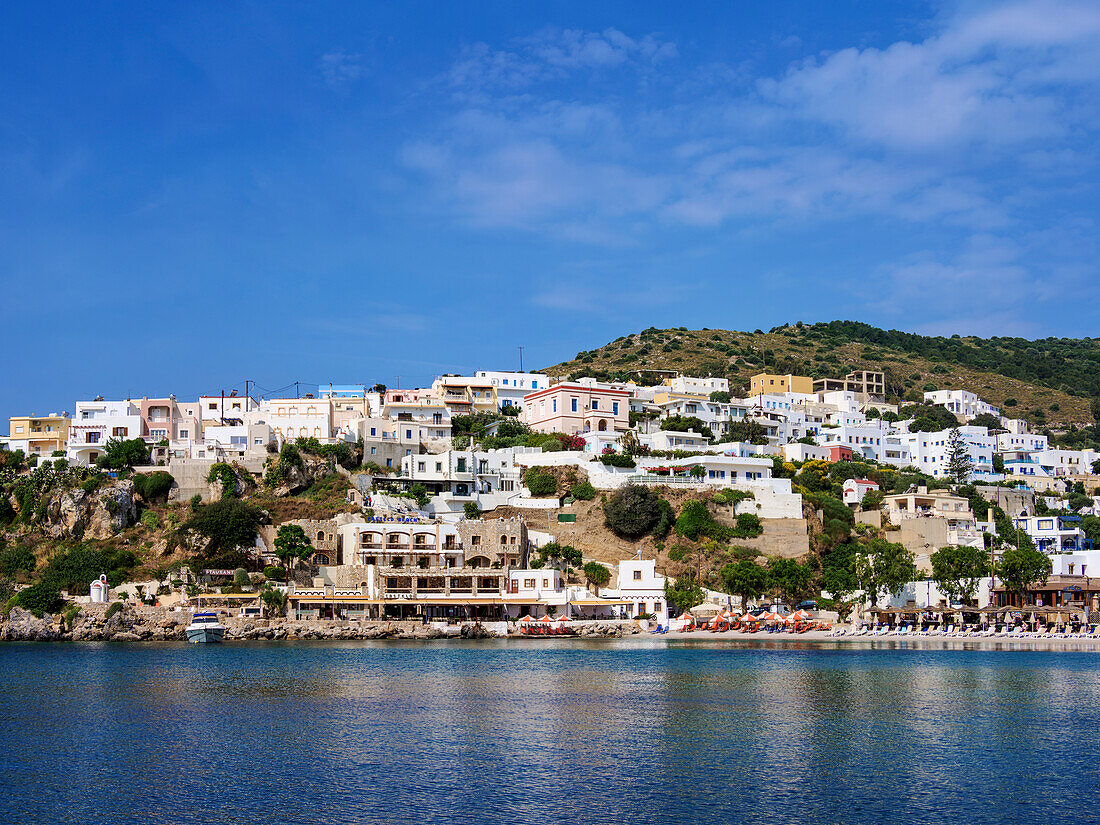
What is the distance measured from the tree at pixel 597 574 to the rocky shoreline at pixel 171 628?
13.8 ft

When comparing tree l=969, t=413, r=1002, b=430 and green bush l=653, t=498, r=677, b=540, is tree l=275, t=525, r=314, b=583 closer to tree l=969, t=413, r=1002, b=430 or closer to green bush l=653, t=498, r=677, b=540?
green bush l=653, t=498, r=677, b=540

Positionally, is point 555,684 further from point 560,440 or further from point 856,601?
point 560,440

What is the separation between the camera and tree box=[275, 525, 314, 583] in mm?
59000

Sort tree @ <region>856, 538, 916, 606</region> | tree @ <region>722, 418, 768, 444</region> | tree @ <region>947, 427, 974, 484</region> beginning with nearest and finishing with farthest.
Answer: tree @ <region>856, 538, 916, 606</region> → tree @ <region>722, 418, 768, 444</region> → tree @ <region>947, 427, 974, 484</region>

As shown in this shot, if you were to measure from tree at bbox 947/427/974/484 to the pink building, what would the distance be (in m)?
28.0

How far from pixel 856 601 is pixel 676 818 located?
45970 mm

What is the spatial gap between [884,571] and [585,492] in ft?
57.9

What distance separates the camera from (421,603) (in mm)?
59375

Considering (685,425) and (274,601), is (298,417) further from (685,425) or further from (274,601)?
(685,425)

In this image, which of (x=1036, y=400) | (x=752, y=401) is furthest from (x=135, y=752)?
(x=1036, y=400)

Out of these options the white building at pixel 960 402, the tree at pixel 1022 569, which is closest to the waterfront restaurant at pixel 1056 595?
the tree at pixel 1022 569

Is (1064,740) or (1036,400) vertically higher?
(1036,400)

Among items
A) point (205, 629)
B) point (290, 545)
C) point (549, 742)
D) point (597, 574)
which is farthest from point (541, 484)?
point (549, 742)

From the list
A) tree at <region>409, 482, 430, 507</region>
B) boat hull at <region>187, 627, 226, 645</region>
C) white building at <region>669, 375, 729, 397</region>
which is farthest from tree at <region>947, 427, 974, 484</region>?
boat hull at <region>187, 627, 226, 645</region>
